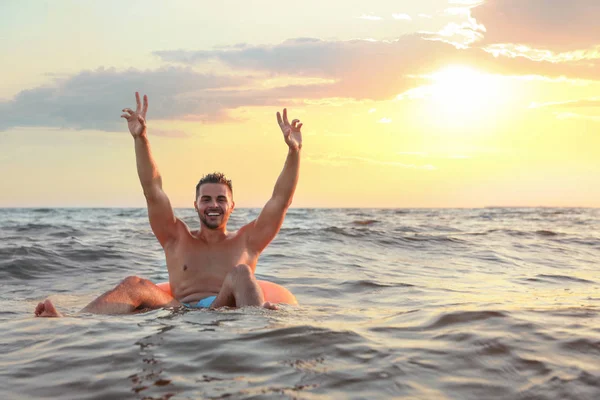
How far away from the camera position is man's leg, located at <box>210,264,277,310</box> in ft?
18.3

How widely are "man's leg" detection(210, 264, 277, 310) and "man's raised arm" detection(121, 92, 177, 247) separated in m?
1.09

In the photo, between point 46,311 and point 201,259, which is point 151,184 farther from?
point 46,311

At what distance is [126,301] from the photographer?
18.6 ft

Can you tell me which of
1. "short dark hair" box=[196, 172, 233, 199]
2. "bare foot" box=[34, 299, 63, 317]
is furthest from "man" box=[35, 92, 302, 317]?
"bare foot" box=[34, 299, 63, 317]

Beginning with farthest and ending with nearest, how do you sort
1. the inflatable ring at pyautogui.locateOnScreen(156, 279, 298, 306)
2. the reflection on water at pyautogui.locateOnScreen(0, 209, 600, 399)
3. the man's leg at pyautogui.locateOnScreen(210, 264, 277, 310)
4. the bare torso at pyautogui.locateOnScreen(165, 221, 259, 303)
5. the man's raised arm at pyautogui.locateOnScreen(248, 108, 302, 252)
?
the man's raised arm at pyautogui.locateOnScreen(248, 108, 302, 252) → the bare torso at pyautogui.locateOnScreen(165, 221, 259, 303) → the inflatable ring at pyautogui.locateOnScreen(156, 279, 298, 306) → the man's leg at pyautogui.locateOnScreen(210, 264, 277, 310) → the reflection on water at pyautogui.locateOnScreen(0, 209, 600, 399)

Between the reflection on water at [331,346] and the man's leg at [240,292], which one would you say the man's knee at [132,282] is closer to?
the reflection on water at [331,346]

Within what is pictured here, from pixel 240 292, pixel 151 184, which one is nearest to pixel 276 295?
pixel 240 292

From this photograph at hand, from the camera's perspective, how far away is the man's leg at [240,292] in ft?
18.3

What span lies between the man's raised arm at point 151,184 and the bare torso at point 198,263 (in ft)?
0.49

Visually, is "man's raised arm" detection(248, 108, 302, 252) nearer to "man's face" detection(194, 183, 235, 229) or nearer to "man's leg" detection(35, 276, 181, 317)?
"man's face" detection(194, 183, 235, 229)

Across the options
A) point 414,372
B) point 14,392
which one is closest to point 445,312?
point 414,372

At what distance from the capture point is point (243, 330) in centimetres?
451

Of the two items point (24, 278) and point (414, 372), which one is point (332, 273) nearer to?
point (24, 278)

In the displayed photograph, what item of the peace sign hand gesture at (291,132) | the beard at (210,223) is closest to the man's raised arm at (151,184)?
the beard at (210,223)
